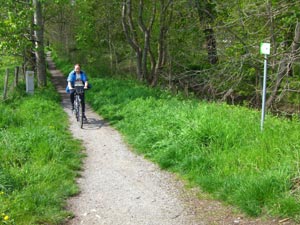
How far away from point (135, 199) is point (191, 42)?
49.5 feet

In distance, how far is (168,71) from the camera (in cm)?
2173

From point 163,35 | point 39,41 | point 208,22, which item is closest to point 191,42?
point 163,35

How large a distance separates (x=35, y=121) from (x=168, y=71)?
1252 cm

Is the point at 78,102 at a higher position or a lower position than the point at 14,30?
lower

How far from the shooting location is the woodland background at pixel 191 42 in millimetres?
11367

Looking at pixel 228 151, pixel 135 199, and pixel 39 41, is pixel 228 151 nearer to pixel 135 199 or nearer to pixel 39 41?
pixel 135 199

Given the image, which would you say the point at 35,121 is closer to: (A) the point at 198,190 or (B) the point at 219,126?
(B) the point at 219,126

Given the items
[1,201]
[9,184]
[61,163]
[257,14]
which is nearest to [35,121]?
[61,163]

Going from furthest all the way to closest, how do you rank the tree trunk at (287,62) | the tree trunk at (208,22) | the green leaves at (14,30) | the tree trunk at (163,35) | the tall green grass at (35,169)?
1. the tree trunk at (163,35)
2. the tree trunk at (208,22)
3. the green leaves at (14,30)
4. the tree trunk at (287,62)
5. the tall green grass at (35,169)

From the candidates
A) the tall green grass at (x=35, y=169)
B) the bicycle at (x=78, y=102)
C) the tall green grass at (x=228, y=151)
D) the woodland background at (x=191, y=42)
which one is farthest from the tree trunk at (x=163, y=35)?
the tall green grass at (x=35, y=169)

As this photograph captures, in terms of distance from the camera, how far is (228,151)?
21.9 feet

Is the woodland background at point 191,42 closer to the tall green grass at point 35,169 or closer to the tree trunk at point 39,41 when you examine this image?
the tree trunk at point 39,41

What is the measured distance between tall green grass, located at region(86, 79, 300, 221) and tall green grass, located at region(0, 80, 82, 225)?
1765 millimetres

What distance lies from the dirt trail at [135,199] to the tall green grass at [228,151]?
259 millimetres
